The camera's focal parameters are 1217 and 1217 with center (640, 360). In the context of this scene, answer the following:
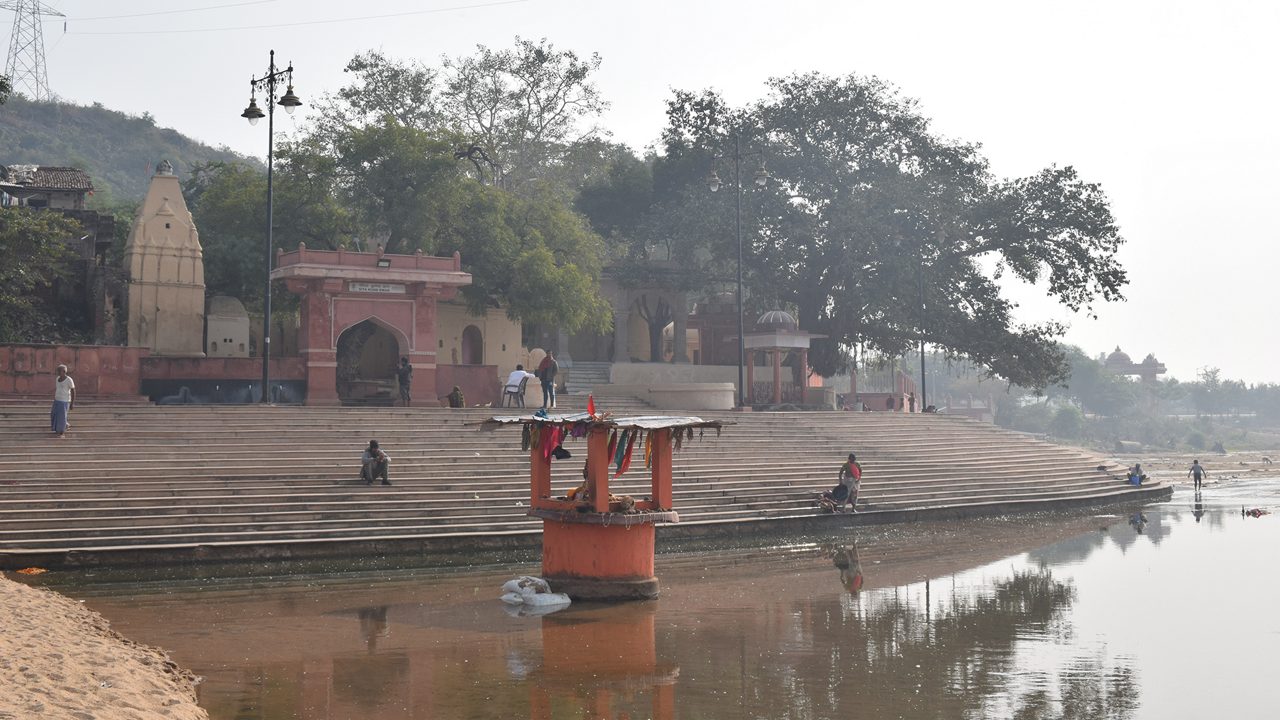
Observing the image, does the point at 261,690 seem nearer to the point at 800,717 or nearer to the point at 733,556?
the point at 800,717

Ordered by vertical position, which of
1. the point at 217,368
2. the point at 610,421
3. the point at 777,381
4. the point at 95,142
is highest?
the point at 95,142

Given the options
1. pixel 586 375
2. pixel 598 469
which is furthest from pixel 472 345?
pixel 598 469

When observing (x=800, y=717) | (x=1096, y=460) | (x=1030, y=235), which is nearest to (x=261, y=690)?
(x=800, y=717)

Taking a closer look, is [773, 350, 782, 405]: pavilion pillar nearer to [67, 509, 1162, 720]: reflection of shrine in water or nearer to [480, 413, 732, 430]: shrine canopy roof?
[67, 509, 1162, 720]: reflection of shrine in water

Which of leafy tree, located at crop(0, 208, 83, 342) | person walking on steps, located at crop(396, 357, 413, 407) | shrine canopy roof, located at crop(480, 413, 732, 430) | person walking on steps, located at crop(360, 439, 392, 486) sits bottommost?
person walking on steps, located at crop(360, 439, 392, 486)

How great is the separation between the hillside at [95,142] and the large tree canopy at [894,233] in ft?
230

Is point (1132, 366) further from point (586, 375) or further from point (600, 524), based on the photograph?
point (600, 524)

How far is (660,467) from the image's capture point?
49.0ft

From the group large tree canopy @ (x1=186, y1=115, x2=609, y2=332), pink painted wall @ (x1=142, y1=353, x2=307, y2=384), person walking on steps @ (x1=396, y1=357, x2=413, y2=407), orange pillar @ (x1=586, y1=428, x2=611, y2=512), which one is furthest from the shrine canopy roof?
large tree canopy @ (x1=186, y1=115, x2=609, y2=332)

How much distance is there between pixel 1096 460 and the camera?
3697cm

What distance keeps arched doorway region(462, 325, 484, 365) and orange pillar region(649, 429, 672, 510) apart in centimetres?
2550

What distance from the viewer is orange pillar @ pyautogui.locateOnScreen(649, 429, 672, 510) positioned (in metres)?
14.8

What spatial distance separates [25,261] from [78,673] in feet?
77.6

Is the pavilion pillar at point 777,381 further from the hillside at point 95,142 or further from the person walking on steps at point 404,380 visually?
the hillside at point 95,142
